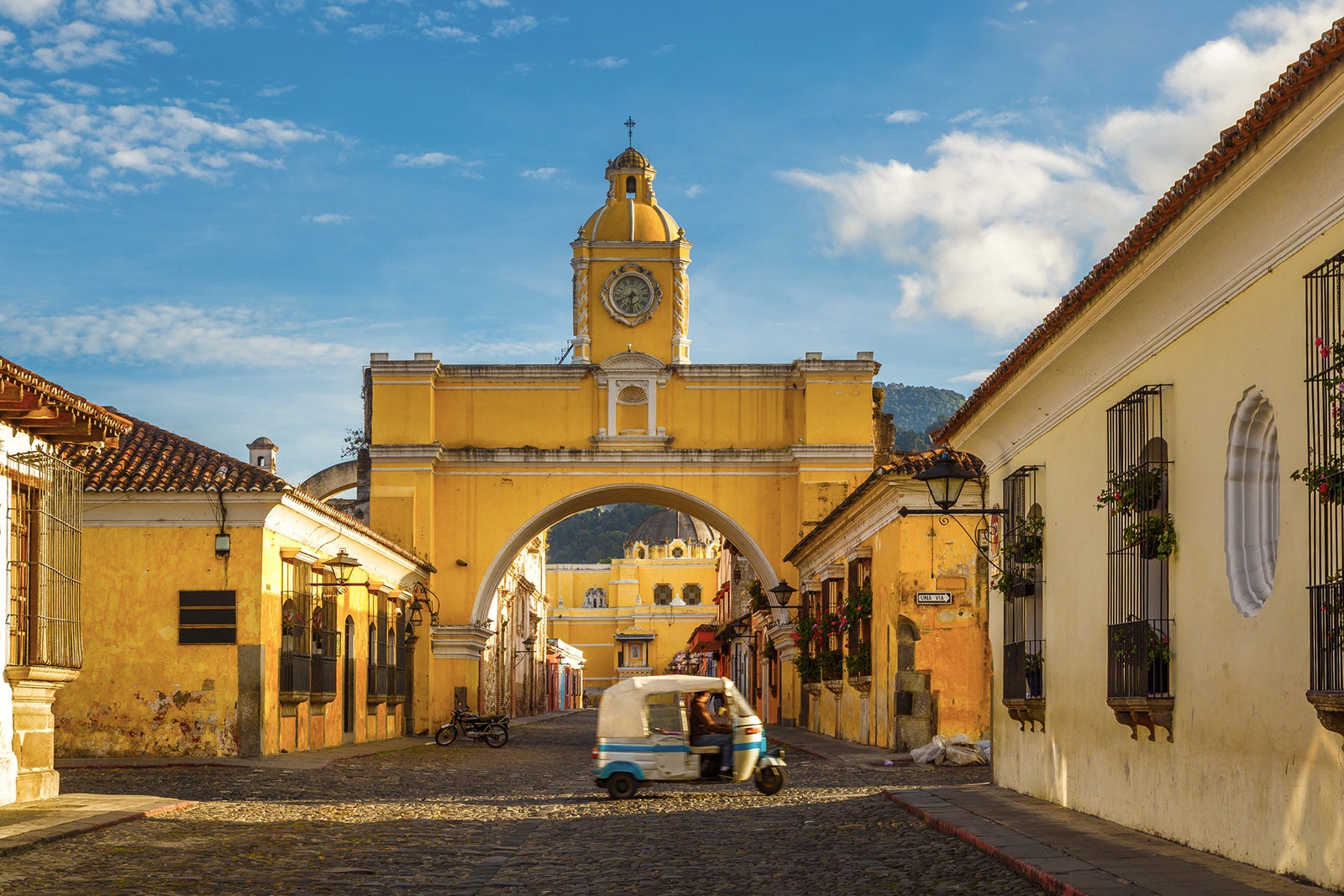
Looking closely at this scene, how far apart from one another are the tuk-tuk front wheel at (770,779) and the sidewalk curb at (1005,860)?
2.35m

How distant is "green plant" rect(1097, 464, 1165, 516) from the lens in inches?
380

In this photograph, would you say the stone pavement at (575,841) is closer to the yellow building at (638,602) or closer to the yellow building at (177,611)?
the yellow building at (177,611)

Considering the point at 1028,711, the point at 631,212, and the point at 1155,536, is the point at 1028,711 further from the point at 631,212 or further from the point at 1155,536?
the point at 631,212

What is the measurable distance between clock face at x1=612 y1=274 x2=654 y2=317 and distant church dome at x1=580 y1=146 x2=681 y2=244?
101cm

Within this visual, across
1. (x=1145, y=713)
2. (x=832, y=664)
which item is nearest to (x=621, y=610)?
(x=832, y=664)

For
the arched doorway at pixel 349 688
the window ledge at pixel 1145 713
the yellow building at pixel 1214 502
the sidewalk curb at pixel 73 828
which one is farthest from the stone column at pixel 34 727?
the arched doorway at pixel 349 688

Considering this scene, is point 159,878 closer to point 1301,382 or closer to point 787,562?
point 1301,382

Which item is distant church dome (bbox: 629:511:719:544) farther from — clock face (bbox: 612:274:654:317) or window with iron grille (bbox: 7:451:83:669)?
window with iron grille (bbox: 7:451:83:669)

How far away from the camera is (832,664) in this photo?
27.4m

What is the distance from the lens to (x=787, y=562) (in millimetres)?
34438

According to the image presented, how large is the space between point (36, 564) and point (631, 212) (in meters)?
23.4

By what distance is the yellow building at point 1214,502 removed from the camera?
7023 millimetres

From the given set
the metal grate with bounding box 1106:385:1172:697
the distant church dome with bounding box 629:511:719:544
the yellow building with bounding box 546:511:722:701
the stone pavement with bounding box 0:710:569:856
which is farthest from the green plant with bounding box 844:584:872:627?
the distant church dome with bounding box 629:511:719:544

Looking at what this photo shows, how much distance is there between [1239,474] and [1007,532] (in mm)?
5852
